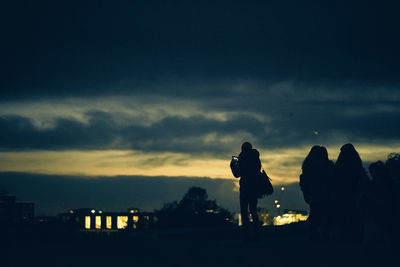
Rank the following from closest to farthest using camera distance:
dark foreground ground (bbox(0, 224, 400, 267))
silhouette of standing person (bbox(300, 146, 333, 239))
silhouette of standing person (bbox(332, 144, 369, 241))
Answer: dark foreground ground (bbox(0, 224, 400, 267)), silhouette of standing person (bbox(332, 144, 369, 241)), silhouette of standing person (bbox(300, 146, 333, 239))

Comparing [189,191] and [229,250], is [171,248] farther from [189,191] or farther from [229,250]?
[189,191]

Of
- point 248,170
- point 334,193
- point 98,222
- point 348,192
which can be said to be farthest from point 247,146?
point 98,222

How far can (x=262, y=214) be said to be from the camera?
5994 inches

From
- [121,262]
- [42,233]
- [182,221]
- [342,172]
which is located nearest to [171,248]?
[121,262]

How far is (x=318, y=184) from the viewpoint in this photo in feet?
45.0

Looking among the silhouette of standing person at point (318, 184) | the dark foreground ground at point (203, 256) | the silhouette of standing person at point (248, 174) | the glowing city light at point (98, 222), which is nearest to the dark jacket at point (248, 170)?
the silhouette of standing person at point (248, 174)

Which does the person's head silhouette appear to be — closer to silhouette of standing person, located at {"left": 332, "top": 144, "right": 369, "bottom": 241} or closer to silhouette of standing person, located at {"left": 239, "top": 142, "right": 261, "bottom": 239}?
silhouette of standing person, located at {"left": 239, "top": 142, "right": 261, "bottom": 239}

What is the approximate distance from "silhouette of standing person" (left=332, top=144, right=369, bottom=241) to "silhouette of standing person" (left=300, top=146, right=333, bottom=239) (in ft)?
0.60

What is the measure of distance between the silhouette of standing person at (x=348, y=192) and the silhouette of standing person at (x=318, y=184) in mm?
182

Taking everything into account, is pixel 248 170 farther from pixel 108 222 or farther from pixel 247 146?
pixel 108 222

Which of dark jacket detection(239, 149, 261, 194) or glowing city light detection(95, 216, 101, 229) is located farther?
glowing city light detection(95, 216, 101, 229)

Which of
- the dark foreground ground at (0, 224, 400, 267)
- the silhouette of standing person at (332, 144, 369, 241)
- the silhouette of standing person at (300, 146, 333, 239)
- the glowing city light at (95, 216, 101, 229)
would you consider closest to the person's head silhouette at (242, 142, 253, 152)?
the silhouette of standing person at (300, 146, 333, 239)

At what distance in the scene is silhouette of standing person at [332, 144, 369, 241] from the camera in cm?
1315

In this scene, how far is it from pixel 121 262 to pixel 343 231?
217 inches
